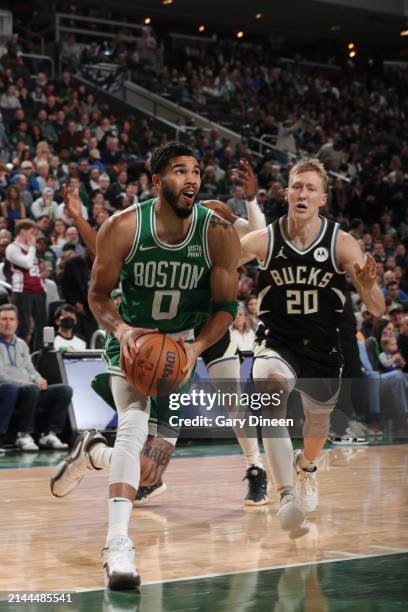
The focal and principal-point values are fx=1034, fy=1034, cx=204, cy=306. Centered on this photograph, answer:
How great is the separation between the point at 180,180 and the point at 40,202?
8.91 metres

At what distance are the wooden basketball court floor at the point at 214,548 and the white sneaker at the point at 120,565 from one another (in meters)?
0.06

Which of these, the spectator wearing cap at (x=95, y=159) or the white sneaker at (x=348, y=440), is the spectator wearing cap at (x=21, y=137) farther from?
the white sneaker at (x=348, y=440)

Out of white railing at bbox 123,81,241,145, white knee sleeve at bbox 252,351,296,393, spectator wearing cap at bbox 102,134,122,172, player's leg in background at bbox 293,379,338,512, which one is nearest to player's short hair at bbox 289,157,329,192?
white knee sleeve at bbox 252,351,296,393

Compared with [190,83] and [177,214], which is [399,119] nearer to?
[190,83]

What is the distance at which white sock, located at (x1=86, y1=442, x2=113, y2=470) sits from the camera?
517cm

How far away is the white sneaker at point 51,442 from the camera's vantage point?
10.1 m

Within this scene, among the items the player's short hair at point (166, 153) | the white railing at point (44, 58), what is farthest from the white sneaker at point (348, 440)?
the white railing at point (44, 58)

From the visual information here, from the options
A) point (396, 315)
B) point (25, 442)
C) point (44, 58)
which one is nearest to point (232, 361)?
point (25, 442)

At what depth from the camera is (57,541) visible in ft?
16.9

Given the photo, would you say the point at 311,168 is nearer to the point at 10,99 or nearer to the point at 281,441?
the point at 281,441

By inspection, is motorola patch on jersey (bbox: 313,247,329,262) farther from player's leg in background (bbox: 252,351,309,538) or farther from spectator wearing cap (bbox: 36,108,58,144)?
spectator wearing cap (bbox: 36,108,58,144)

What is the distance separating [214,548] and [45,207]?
29.5ft

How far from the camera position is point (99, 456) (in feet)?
17.1

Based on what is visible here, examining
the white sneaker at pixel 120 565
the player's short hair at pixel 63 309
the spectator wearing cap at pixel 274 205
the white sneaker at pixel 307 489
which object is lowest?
the white sneaker at pixel 120 565
